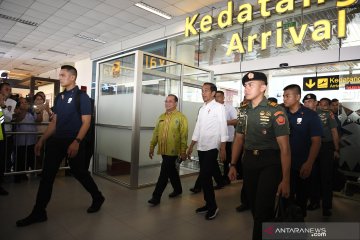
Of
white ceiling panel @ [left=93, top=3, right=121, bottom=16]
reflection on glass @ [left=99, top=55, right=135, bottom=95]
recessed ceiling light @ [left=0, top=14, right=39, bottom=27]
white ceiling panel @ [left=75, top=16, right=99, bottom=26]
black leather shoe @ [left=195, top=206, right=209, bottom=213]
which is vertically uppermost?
recessed ceiling light @ [left=0, top=14, right=39, bottom=27]

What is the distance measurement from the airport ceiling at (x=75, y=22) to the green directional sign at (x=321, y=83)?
3.01 m

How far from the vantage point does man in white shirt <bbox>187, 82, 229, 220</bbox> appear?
119 inches

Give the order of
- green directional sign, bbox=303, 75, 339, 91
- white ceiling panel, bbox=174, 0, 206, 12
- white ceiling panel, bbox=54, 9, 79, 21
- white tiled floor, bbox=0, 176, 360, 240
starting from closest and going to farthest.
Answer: white tiled floor, bbox=0, 176, 360, 240, green directional sign, bbox=303, 75, 339, 91, white ceiling panel, bbox=174, 0, 206, 12, white ceiling panel, bbox=54, 9, 79, 21

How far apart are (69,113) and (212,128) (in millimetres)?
1668

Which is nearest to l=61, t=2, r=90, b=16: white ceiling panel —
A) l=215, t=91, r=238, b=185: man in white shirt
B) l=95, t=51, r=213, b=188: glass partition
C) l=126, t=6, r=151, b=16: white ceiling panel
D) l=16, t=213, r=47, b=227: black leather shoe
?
l=126, t=6, r=151, b=16: white ceiling panel

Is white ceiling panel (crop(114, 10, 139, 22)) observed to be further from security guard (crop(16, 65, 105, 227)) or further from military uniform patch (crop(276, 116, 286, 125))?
military uniform patch (crop(276, 116, 286, 125))

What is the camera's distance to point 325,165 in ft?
11.0

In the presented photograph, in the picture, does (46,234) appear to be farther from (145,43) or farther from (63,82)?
(145,43)

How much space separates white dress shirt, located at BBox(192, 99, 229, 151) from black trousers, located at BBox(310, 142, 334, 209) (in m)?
1.29

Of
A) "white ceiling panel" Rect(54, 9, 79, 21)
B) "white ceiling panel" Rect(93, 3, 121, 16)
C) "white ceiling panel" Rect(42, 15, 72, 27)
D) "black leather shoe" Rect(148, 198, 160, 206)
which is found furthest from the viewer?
"white ceiling panel" Rect(42, 15, 72, 27)

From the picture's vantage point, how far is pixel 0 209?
3.05m

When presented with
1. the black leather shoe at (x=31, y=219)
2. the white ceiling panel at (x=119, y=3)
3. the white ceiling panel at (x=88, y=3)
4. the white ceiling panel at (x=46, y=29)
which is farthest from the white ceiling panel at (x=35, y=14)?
the black leather shoe at (x=31, y=219)

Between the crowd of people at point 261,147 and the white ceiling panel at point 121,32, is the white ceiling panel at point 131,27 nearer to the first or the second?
the white ceiling panel at point 121,32

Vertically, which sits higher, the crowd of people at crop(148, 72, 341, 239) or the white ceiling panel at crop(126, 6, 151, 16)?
the white ceiling panel at crop(126, 6, 151, 16)
